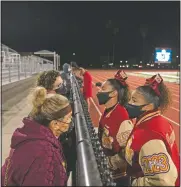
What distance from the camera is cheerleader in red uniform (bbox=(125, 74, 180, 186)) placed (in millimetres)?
2104

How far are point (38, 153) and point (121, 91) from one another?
1.87m

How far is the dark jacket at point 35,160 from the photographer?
1.79m

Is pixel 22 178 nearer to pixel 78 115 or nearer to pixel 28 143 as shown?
pixel 28 143

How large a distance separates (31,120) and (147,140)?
29.4 inches

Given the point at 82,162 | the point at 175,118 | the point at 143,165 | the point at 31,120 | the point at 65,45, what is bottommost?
the point at 175,118

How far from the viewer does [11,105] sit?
39.3 feet

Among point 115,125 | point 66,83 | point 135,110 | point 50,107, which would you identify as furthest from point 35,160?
point 66,83

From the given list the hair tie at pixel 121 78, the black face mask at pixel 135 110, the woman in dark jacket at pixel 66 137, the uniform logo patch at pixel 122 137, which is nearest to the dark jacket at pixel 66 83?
the woman in dark jacket at pixel 66 137

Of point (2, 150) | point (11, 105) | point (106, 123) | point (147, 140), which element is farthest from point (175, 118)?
point (147, 140)

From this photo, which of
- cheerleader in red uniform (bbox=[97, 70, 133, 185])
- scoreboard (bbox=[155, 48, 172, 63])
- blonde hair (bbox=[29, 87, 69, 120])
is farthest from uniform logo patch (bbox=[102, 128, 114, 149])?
scoreboard (bbox=[155, 48, 172, 63])

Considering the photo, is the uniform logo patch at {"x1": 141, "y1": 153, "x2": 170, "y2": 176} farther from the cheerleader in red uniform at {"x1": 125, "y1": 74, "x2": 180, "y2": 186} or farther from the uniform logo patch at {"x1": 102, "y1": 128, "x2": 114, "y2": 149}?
the uniform logo patch at {"x1": 102, "y1": 128, "x2": 114, "y2": 149}

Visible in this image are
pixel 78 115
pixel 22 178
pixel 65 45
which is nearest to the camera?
pixel 22 178

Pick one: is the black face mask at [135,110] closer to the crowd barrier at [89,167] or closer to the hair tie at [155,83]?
the hair tie at [155,83]

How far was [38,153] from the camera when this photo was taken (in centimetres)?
183
